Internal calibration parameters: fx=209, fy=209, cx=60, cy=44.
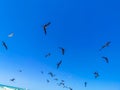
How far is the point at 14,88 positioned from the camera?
44812 millimetres

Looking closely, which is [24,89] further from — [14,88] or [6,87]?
[6,87]

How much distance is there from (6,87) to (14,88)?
3.25 m

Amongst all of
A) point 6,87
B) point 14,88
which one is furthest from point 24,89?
point 6,87

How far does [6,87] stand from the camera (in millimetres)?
41812

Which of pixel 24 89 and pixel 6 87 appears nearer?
pixel 6 87

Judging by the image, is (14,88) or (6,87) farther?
(14,88)

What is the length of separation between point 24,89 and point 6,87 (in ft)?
17.4

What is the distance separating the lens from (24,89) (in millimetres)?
46062

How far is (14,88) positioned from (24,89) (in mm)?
2353
